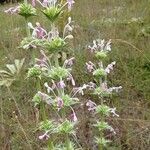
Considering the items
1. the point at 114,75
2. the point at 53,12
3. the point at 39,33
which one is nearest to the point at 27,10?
the point at 39,33

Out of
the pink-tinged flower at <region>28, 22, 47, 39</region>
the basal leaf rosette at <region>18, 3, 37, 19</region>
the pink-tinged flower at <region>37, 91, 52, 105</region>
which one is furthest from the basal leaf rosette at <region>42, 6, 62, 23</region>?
the pink-tinged flower at <region>37, 91, 52, 105</region>

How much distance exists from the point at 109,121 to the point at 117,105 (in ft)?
1.12

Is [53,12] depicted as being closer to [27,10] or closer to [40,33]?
[40,33]

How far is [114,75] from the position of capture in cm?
534

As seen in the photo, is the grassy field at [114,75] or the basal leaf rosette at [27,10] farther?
the grassy field at [114,75]

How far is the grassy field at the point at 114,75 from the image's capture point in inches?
167

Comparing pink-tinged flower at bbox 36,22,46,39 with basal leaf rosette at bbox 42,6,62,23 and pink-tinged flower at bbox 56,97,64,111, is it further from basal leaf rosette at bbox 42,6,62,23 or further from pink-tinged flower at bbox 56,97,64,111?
pink-tinged flower at bbox 56,97,64,111

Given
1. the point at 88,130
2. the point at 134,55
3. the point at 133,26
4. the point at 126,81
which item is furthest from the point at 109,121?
the point at 133,26

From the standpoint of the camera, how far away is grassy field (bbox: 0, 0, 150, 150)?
4.23m

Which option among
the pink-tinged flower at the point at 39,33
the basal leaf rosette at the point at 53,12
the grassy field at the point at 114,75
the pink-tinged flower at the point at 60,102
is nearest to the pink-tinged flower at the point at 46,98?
the pink-tinged flower at the point at 60,102

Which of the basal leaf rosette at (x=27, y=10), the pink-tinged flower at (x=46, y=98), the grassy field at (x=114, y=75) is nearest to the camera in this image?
the pink-tinged flower at (x=46, y=98)

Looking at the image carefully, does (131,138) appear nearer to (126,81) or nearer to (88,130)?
(88,130)

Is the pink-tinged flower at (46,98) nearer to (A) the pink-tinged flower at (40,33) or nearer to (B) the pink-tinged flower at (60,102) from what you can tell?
(B) the pink-tinged flower at (60,102)

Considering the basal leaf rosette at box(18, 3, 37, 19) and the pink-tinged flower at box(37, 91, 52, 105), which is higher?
the basal leaf rosette at box(18, 3, 37, 19)
